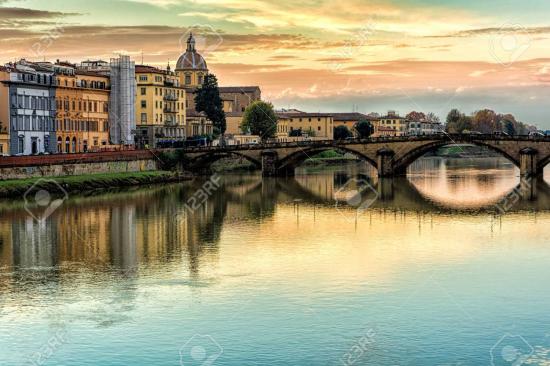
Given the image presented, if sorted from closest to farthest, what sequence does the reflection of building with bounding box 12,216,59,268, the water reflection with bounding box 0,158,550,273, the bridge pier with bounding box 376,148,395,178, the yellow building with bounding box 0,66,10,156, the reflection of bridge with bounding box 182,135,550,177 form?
the reflection of building with bounding box 12,216,59,268, the water reflection with bounding box 0,158,550,273, the yellow building with bounding box 0,66,10,156, the reflection of bridge with bounding box 182,135,550,177, the bridge pier with bounding box 376,148,395,178

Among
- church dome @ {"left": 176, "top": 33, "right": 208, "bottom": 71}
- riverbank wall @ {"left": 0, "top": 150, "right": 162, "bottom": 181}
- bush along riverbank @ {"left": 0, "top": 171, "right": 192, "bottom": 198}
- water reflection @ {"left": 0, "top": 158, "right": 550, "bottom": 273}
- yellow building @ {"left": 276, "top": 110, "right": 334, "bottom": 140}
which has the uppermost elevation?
church dome @ {"left": 176, "top": 33, "right": 208, "bottom": 71}

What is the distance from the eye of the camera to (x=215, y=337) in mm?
29406

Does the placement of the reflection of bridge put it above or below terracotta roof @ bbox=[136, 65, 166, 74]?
below

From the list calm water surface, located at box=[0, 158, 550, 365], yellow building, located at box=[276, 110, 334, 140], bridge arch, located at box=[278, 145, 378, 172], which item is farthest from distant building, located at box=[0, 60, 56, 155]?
yellow building, located at box=[276, 110, 334, 140]

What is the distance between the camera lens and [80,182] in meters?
76.8

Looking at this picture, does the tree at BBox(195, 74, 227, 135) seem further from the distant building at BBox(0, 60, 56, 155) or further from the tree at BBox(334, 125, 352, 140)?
the tree at BBox(334, 125, 352, 140)

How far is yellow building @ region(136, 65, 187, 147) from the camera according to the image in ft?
384

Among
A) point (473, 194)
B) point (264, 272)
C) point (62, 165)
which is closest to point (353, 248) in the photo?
point (264, 272)

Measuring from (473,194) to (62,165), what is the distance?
3301 centimetres

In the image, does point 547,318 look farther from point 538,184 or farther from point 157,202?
point 538,184

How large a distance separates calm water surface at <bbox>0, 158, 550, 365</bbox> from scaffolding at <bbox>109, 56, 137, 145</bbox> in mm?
43361

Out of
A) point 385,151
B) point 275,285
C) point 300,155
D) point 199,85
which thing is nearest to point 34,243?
point 275,285

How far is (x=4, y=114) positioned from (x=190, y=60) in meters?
78.8

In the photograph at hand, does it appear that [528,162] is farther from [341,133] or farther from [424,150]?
[341,133]
